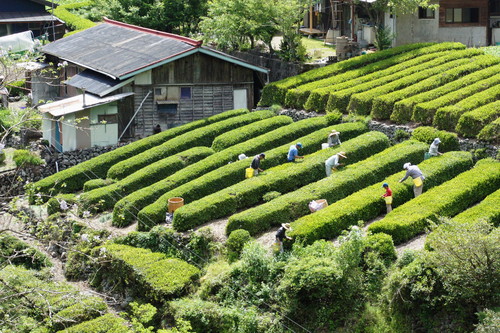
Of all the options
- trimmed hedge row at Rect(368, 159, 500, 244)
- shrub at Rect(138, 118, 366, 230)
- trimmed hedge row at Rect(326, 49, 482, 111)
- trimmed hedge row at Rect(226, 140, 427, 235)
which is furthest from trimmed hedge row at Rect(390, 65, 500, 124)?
trimmed hedge row at Rect(368, 159, 500, 244)

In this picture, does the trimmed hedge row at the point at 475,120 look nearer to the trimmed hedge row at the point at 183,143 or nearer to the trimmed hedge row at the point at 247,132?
the trimmed hedge row at the point at 247,132

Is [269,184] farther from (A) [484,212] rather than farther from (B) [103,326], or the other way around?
(B) [103,326]

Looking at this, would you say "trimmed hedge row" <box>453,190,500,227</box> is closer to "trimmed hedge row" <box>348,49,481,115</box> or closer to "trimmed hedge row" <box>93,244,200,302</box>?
"trimmed hedge row" <box>93,244,200,302</box>

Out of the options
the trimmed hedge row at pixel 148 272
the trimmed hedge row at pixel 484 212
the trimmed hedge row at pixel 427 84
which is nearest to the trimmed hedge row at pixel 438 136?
the trimmed hedge row at pixel 427 84

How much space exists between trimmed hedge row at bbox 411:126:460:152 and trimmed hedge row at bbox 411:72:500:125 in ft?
2.64

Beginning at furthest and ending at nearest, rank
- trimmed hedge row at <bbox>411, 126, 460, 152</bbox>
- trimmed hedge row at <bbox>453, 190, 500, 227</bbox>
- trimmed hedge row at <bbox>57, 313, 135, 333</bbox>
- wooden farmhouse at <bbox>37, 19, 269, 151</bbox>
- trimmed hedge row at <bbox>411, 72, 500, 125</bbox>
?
wooden farmhouse at <bbox>37, 19, 269, 151</bbox> < trimmed hedge row at <bbox>411, 72, 500, 125</bbox> < trimmed hedge row at <bbox>411, 126, 460, 152</bbox> < trimmed hedge row at <bbox>453, 190, 500, 227</bbox> < trimmed hedge row at <bbox>57, 313, 135, 333</bbox>

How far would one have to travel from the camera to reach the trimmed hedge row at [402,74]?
3875cm

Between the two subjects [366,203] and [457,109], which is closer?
[366,203]

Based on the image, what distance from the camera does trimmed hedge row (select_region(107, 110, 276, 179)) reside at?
124 feet

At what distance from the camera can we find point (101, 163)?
1523 inches

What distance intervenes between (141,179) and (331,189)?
32.6 ft

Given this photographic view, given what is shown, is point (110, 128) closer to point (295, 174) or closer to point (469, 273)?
point (295, 174)

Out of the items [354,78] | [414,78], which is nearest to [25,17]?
[354,78]

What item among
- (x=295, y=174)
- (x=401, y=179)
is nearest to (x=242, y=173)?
(x=295, y=174)
